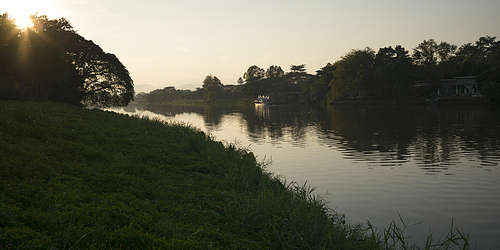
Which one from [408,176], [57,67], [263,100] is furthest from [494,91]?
[263,100]

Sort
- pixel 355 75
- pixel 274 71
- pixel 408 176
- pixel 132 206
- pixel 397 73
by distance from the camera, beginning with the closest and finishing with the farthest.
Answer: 1. pixel 132 206
2. pixel 408 176
3. pixel 397 73
4. pixel 355 75
5. pixel 274 71

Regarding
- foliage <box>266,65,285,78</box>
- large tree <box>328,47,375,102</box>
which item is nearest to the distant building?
large tree <box>328,47,375,102</box>

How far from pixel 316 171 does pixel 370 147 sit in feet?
23.1

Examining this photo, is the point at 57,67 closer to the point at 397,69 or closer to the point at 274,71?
the point at 397,69

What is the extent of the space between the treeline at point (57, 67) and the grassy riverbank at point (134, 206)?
1960 centimetres

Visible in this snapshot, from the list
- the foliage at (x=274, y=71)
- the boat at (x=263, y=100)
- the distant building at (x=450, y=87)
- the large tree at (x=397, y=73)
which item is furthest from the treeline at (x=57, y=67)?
the foliage at (x=274, y=71)

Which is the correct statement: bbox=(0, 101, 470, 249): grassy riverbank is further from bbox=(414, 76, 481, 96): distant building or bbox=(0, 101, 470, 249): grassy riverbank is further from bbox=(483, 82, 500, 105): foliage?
bbox=(414, 76, 481, 96): distant building

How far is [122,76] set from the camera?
35812 mm

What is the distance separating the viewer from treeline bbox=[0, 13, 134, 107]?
2625 centimetres

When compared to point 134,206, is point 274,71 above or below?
above

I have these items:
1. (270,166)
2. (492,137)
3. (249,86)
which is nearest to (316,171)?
(270,166)

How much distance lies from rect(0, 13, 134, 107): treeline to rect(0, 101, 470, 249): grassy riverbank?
19603 millimetres

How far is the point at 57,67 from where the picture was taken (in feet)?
92.8

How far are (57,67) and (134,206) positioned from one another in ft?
89.2
